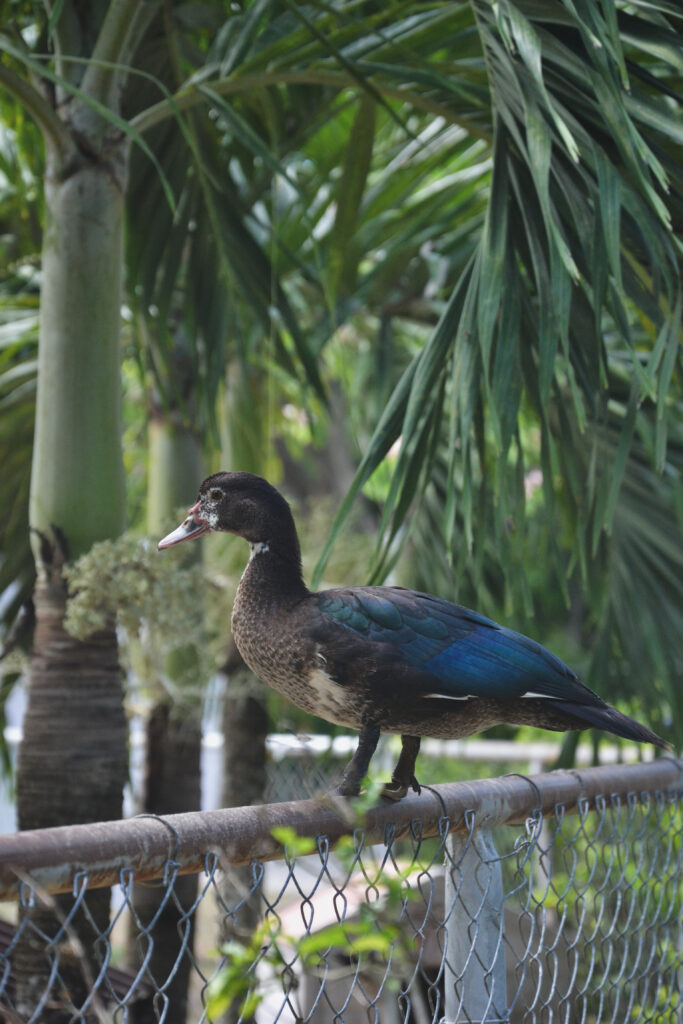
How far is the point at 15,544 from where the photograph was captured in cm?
309

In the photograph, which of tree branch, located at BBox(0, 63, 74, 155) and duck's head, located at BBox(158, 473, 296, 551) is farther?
tree branch, located at BBox(0, 63, 74, 155)

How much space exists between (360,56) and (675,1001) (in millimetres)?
1815

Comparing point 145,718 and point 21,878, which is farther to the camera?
point 145,718

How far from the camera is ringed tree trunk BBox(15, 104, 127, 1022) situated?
201 centimetres

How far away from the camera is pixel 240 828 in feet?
3.28

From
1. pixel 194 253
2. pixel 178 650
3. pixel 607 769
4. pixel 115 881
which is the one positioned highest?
pixel 194 253

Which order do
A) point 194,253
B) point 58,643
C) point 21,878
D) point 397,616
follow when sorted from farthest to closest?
point 194,253 → point 58,643 → point 397,616 → point 21,878

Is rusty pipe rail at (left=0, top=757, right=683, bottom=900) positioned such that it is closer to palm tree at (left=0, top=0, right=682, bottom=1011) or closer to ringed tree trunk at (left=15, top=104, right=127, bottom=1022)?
palm tree at (left=0, top=0, right=682, bottom=1011)

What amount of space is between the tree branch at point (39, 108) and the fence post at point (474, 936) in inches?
59.4

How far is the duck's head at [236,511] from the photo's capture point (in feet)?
4.84

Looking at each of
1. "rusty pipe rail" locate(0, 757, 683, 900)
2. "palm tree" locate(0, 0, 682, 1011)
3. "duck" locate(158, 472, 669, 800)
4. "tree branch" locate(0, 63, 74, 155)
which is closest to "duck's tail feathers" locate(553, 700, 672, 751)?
"duck" locate(158, 472, 669, 800)

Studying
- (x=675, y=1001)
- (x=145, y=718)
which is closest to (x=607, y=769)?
(x=675, y=1001)

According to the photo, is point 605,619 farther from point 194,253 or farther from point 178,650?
point 194,253

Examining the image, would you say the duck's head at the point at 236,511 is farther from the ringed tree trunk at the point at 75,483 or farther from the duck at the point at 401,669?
the ringed tree trunk at the point at 75,483
